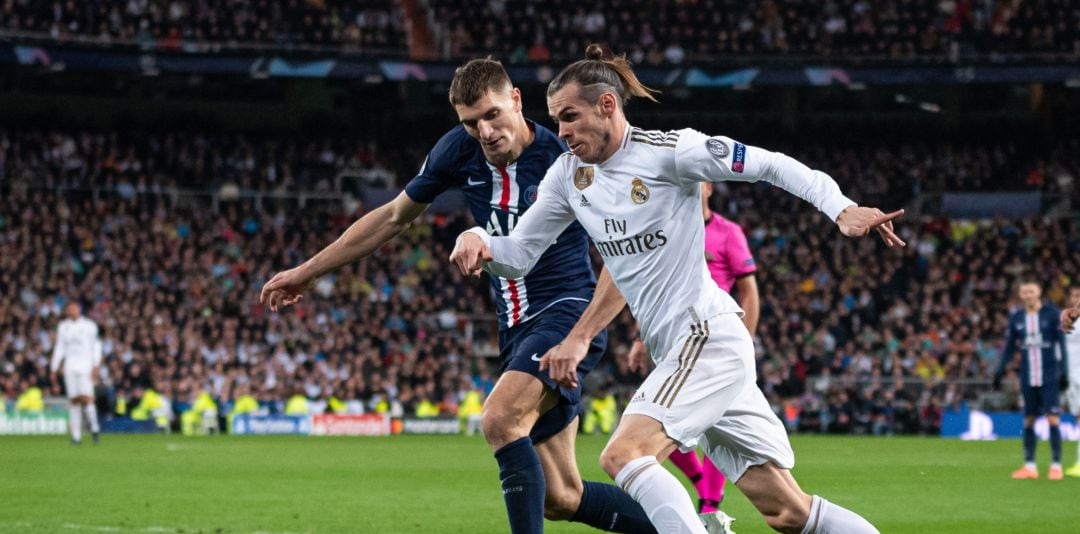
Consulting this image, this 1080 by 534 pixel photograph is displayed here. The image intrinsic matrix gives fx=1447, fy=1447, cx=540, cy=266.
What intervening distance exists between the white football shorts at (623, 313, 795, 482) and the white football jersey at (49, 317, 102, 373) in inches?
672

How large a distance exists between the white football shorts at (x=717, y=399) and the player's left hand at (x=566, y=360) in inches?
12.1

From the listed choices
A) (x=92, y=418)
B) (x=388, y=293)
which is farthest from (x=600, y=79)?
(x=388, y=293)

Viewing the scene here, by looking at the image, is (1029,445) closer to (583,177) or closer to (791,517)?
(791,517)

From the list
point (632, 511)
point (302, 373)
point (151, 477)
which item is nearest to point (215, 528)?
point (632, 511)

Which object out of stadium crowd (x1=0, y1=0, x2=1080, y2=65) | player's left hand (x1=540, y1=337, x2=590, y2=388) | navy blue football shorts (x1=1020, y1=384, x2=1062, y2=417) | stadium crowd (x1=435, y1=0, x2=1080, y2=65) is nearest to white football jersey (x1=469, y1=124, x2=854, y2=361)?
player's left hand (x1=540, y1=337, x2=590, y2=388)

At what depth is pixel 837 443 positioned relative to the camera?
76.1 feet

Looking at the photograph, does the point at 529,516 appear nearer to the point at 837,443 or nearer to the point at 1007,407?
the point at 837,443

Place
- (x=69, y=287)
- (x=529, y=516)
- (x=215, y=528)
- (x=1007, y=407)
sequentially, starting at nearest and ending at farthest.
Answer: (x=529, y=516) → (x=215, y=528) → (x=1007, y=407) → (x=69, y=287)

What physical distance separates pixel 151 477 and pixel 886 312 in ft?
67.9

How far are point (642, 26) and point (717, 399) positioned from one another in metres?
32.4

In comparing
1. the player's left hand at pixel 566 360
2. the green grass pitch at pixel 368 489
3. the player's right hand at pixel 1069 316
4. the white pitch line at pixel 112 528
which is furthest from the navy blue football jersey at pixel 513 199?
the player's right hand at pixel 1069 316

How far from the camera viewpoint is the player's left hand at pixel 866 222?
4941 millimetres

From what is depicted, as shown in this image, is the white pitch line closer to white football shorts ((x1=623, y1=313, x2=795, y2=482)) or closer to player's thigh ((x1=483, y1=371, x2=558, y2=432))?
player's thigh ((x1=483, y1=371, x2=558, y2=432))

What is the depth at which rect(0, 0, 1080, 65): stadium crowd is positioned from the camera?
35000mm
